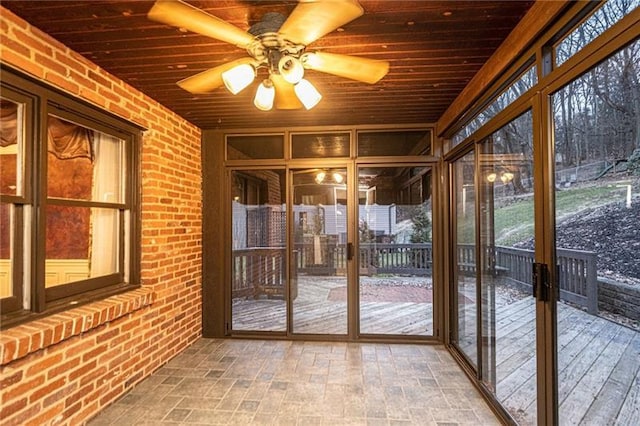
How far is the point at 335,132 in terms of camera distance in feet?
11.8

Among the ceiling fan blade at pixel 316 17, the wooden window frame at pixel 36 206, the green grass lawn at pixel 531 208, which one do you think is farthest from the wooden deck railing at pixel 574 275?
the wooden window frame at pixel 36 206

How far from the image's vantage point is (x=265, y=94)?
6.57 ft

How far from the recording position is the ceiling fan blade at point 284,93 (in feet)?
6.52

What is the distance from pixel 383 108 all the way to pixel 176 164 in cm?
211

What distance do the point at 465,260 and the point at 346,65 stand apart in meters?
2.10

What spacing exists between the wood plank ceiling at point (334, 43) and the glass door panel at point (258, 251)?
1.00m

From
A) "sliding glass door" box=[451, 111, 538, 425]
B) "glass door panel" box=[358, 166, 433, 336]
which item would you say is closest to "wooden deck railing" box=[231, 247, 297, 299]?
"glass door panel" box=[358, 166, 433, 336]

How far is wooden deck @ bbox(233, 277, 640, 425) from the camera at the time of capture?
128 cm

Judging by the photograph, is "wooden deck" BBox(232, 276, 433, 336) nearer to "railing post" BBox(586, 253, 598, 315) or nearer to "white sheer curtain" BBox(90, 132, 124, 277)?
"white sheer curtain" BBox(90, 132, 124, 277)

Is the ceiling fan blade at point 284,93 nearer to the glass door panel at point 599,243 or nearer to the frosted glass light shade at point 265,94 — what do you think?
the frosted glass light shade at point 265,94

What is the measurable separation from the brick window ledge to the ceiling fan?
161 cm

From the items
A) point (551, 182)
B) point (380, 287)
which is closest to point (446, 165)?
point (380, 287)

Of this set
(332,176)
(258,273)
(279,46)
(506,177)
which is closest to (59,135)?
(279,46)

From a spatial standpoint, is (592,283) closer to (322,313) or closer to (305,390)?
(305,390)
